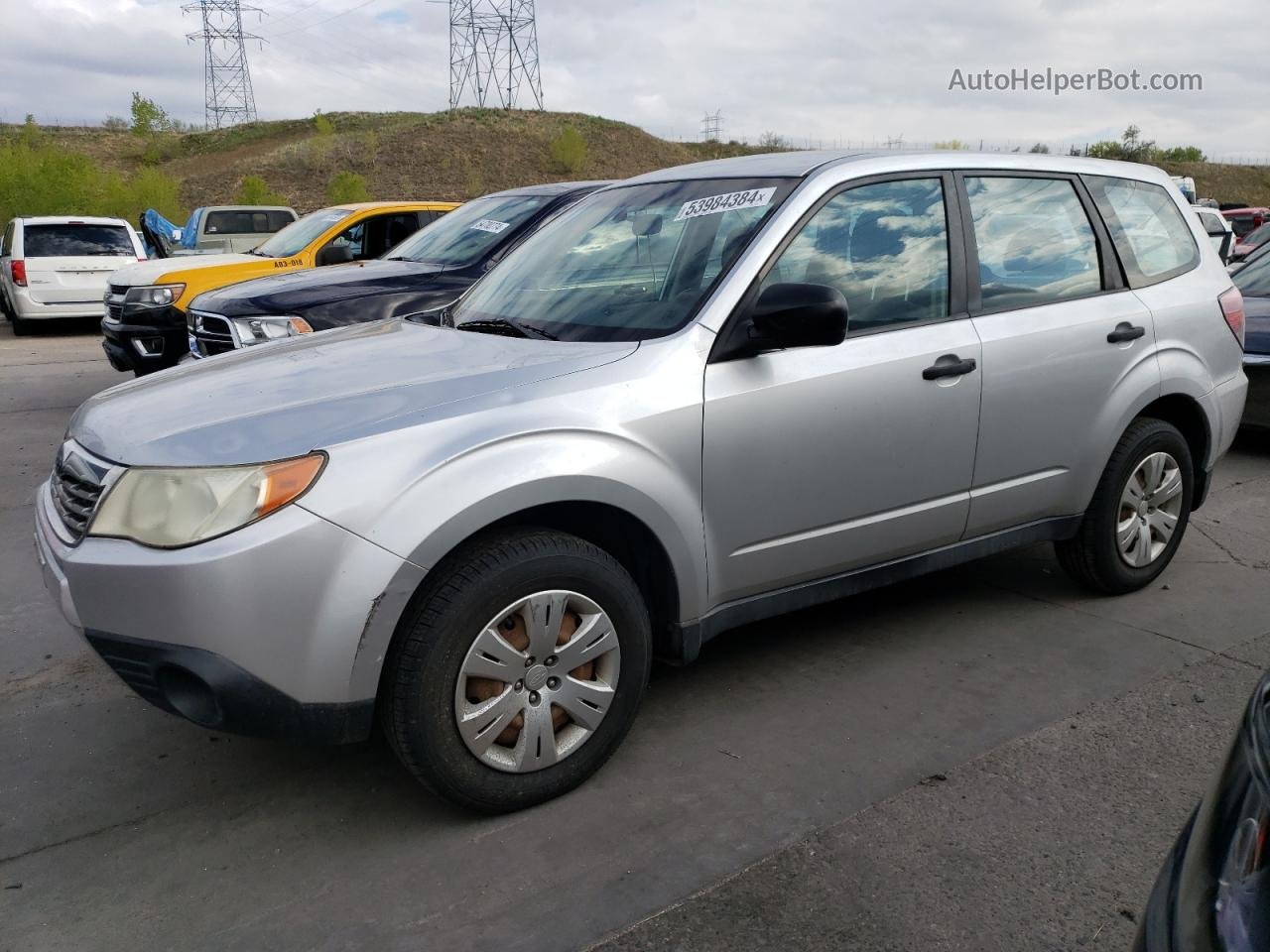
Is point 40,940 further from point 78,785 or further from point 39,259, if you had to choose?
point 39,259

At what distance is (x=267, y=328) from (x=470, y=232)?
1.77m

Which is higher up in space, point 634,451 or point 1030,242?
point 1030,242

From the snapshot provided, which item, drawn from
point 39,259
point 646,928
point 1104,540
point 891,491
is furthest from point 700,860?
point 39,259

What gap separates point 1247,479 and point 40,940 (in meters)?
6.86

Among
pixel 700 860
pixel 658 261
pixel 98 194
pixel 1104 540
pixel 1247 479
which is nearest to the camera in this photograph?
pixel 700 860

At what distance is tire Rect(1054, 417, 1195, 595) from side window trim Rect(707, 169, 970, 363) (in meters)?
1.07

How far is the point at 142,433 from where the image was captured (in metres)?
2.96

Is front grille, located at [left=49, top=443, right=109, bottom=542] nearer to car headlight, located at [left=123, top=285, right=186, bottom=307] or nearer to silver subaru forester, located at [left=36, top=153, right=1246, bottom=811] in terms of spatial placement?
silver subaru forester, located at [left=36, top=153, right=1246, bottom=811]

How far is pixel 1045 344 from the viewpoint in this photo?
4051mm

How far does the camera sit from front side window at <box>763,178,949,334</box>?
3.60m

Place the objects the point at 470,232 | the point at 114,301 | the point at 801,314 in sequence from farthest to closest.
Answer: the point at 114,301 → the point at 470,232 → the point at 801,314

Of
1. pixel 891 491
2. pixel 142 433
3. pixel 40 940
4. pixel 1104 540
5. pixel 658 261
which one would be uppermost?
pixel 658 261

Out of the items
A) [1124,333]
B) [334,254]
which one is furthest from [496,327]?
[334,254]

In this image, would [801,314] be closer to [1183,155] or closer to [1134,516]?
[1134,516]
